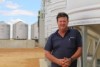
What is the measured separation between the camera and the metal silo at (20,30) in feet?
123

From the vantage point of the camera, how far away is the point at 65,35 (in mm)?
4242

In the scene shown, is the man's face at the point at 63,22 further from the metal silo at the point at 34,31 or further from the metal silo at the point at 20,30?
the metal silo at the point at 34,31

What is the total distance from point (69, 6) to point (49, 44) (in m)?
1.20

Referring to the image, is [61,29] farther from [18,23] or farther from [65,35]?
[18,23]

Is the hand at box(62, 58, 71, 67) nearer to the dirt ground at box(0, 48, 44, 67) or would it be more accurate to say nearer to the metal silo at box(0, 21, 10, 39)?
the dirt ground at box(0, 48, 44, 67)

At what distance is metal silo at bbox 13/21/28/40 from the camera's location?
1479 inches

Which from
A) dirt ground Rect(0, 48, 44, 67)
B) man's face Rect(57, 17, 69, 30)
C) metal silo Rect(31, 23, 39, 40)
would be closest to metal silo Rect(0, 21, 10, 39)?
metal silo Rect(31, 23, 39, 40)

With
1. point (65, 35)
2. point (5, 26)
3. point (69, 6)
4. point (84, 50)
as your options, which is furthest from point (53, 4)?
point (5, 26)

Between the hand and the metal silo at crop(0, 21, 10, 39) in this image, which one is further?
the metal silo at crop(0, 21, 10, 39)

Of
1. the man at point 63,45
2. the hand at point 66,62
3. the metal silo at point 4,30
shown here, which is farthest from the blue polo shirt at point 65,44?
the metal silo at point 4,30

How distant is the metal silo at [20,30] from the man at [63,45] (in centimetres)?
3334

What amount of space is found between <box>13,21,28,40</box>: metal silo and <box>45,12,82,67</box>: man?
33.3 metres

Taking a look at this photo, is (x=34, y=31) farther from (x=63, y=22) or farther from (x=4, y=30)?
(x=63, y=22)

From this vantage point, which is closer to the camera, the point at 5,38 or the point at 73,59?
the point at 73,59
